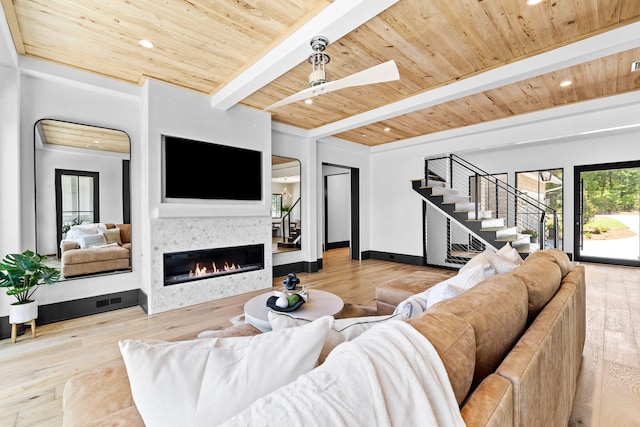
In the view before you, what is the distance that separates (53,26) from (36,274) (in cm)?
226

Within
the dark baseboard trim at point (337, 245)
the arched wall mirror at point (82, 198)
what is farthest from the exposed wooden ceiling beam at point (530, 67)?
the dark baseboard trim at point (337, 245)

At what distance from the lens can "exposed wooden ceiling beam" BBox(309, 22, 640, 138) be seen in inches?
97.8

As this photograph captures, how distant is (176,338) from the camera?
2.76 meters

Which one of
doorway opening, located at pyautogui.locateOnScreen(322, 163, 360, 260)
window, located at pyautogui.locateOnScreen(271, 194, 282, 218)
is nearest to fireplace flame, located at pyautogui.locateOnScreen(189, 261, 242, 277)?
window, located at pyautogui.locateOnScreen(271, 194, 282, 218)

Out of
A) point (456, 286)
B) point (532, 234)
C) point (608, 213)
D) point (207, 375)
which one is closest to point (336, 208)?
point (532, 234)

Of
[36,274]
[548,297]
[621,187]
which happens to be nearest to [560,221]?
[621,187]

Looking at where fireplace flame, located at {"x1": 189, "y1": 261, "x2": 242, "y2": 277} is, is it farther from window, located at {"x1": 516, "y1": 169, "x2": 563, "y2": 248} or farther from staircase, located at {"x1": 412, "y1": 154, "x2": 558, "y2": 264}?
window, located at {"x1": 516, "y1": 169, "x2": 563, "y2": 248}

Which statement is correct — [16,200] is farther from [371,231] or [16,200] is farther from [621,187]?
[621,187]

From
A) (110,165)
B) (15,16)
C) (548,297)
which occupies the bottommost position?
(548,297)

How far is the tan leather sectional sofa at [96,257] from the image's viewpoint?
330cm

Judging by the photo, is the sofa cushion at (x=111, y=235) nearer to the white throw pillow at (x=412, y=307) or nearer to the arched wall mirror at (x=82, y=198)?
the arched wall mirror at (x=82, y=198)

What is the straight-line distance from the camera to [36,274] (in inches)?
112

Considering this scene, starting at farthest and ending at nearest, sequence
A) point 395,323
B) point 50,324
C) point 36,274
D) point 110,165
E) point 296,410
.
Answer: point 110,165 → point 50,324 → point 36,274 → point 395,323 → point 296,410

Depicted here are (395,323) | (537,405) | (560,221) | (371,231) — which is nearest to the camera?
(395,323)
